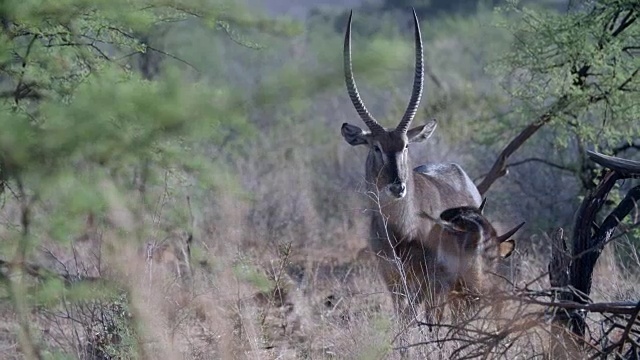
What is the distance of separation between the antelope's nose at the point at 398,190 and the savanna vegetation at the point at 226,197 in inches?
28.0

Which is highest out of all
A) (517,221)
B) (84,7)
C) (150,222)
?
(84,7)

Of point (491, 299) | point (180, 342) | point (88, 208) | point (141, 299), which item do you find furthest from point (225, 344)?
point (180, 342)

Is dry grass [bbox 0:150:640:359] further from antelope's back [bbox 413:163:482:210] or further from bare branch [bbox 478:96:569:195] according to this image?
bare branch [bbox 478:96:569:195]

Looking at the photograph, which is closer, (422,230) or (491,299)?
(491,299)

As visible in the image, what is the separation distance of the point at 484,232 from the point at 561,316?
265 cm

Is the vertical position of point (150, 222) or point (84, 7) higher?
point (84, 7)

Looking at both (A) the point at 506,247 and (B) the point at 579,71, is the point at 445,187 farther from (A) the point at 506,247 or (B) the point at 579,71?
(B) the point at 579,71

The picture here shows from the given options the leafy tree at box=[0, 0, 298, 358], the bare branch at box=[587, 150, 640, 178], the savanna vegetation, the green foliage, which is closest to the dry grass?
the savanna vegetation

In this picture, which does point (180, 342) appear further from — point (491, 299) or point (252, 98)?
point (491, 299)

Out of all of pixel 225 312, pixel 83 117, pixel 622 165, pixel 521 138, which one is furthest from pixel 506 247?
pixel 83 117

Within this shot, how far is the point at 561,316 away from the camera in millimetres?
5223

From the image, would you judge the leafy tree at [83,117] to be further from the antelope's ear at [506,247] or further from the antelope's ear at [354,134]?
the antelope's ear at [354,134]

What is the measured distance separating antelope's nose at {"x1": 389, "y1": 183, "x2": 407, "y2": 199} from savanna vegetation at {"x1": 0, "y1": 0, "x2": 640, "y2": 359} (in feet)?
2.33

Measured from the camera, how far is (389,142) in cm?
935
